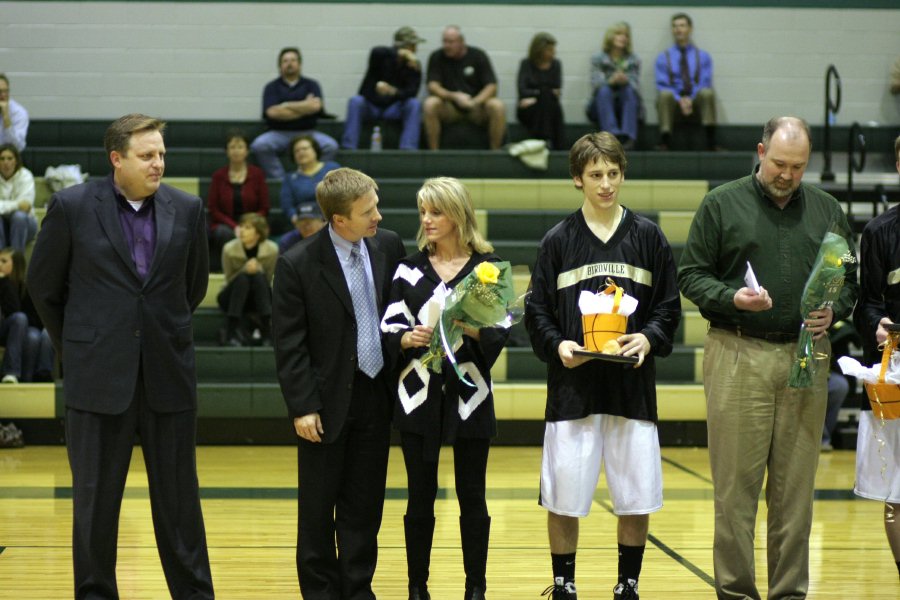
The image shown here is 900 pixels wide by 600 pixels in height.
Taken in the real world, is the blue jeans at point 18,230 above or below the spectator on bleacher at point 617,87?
below

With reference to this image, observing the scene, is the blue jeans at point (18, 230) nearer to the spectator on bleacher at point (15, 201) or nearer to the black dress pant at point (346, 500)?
the spectator on bleacher at point (15, 201)

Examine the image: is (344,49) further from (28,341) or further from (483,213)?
(28,341)

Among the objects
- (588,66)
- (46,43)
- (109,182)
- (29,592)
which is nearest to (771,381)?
(109,182)

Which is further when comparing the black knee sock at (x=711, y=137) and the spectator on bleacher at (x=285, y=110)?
the black knee sock at (x=711, y=137)

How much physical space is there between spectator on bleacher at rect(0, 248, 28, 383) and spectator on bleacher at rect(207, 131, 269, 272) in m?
1.62

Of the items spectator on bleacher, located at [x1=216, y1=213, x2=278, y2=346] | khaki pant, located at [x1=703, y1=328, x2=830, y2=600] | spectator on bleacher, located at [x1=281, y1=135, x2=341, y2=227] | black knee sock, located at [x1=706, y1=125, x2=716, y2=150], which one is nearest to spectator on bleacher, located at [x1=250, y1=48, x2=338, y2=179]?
spectator on bleacher, located at [x1=281, y1=135, x2=341, y2=227]

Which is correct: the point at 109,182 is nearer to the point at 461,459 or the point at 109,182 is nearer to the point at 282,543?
the point at 461,459

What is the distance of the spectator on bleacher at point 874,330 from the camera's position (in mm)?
4332

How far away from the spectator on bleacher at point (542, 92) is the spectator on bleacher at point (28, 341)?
4.64 meters

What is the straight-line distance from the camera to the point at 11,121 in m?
10.2

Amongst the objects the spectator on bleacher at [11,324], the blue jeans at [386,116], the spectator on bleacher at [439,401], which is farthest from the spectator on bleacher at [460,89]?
the spectator on bleacher at [439,401]

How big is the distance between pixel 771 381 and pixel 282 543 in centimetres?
240

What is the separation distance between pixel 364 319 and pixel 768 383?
1370mm

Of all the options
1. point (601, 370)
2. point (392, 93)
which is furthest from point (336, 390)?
point (392, 93)
